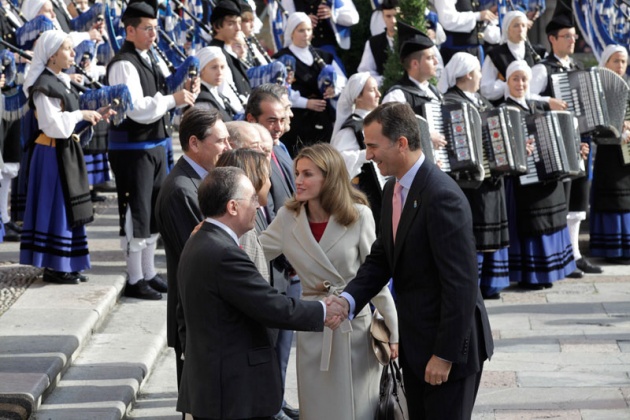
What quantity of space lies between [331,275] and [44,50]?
3502mm

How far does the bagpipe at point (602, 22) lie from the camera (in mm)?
11867

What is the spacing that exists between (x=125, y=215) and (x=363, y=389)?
3579 mm

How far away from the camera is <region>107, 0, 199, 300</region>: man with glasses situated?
8.34 metres

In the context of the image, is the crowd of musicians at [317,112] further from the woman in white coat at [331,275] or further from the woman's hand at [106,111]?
the woman in white coat at [331,275]

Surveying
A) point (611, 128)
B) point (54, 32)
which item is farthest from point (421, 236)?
point (611, 128)

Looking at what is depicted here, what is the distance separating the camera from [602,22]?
39.1 feet

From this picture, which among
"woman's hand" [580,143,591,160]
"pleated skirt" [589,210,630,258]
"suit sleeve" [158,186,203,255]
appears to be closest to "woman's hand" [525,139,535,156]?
"woman's hand" [580,143,591,160]

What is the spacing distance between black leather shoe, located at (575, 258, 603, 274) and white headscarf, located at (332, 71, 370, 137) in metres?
3.24

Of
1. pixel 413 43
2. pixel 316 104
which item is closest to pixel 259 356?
pixel 413 43

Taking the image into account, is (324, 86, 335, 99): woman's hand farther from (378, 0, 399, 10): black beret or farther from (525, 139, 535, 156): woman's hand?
(525, 139, 535, 156): woman's hand

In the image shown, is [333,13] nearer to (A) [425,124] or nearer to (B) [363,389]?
(A) [425,124]

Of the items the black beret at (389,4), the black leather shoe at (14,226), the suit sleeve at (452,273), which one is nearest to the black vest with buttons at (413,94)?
the black beret at (389,4)

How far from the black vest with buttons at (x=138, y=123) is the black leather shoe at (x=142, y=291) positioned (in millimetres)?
1022

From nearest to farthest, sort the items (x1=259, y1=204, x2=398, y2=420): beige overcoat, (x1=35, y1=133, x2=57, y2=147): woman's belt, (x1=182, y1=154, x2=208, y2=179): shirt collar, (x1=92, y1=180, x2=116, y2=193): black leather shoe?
(x1=259, y1=204, x2=398, y2=420): beige overcoat, (x1=182, y1=154, x2=208, y2=179): shirt collar, (x1=35, y1=133, x2=57, y2=147): woman's belt, (x1=92, y1=180, x2=116, y2=193): black leather shoe
